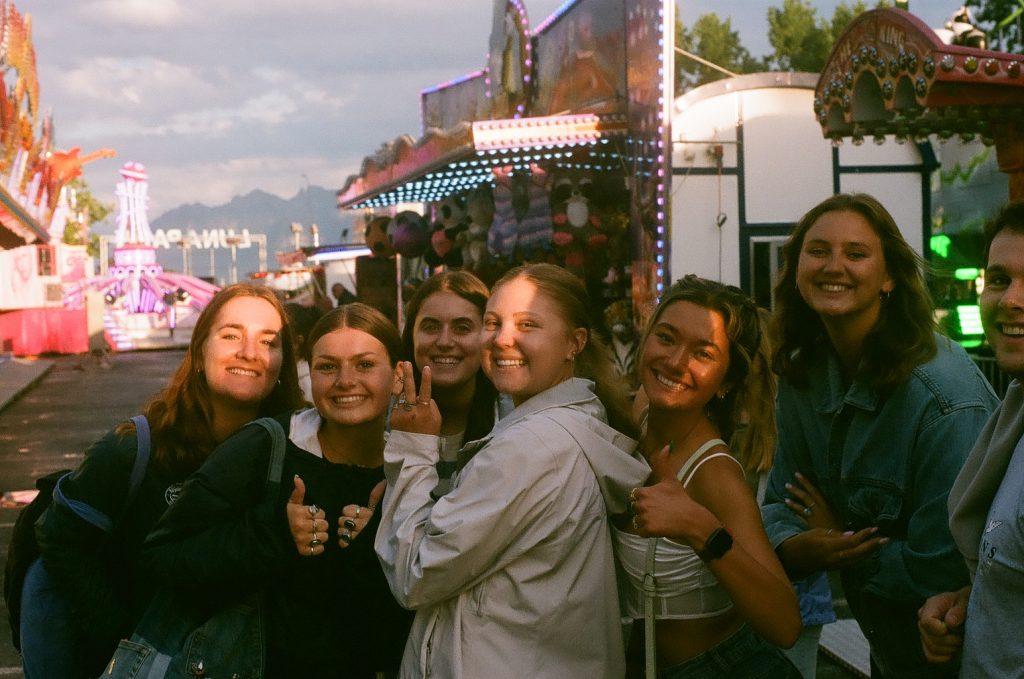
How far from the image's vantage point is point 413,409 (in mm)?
2338

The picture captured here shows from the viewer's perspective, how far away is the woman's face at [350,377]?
270 cm

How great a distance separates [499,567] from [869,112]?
7.94 meters

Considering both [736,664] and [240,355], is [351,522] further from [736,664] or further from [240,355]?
[736,664]

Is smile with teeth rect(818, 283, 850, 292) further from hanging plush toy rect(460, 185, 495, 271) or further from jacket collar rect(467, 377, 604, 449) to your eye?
hanging plush toy rect(460, 185, 495, 271)

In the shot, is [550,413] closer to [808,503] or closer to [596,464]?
[596,464]

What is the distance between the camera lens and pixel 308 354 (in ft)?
9.80

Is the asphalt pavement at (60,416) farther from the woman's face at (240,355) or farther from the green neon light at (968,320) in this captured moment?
the green neon light at (968,320)

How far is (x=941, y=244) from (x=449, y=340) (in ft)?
34.1

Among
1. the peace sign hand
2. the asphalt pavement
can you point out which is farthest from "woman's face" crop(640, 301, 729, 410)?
the asphalt pavement

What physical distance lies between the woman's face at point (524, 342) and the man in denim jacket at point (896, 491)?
2.48ft

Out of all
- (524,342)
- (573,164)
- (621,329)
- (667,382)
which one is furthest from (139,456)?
(573,164)

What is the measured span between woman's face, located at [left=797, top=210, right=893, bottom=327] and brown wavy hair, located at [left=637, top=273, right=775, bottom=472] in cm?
18

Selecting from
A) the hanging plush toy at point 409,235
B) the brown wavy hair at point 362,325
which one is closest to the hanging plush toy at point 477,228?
the hanging plush toy at point 409,235

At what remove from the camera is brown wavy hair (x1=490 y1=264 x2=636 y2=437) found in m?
2.46
